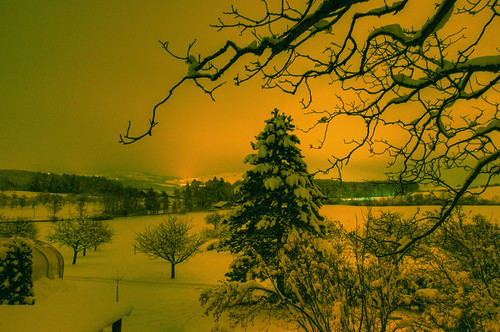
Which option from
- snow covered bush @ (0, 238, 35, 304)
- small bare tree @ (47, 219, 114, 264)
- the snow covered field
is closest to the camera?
the snow covered field

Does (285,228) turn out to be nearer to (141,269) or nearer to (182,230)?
(182,230)

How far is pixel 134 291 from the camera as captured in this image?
62.7 ft

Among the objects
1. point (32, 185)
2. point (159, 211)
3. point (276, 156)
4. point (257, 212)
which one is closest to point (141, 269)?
point (257, 212)

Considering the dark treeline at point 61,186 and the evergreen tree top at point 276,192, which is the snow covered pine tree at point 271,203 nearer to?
the evergreen tree top at point 276,192

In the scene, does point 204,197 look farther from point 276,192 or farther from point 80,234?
point 276,192

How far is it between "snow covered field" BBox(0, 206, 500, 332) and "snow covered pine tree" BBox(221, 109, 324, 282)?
3.16 m

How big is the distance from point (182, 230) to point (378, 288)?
2302cm

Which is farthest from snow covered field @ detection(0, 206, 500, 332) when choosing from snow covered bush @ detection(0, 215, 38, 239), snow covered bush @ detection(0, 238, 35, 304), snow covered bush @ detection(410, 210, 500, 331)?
snow covered bush @ detection(0, 215, 38, 239)

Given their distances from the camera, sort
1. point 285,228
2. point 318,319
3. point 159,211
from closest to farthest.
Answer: point 318,319
point 285,228
point 159,211

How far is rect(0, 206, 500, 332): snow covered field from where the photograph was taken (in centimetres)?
547

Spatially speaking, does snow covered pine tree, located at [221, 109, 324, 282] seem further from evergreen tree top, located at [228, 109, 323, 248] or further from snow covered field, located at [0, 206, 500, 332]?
snow covered field, located at [0, 206, 500, 332]

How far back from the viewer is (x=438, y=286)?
28.9 ft

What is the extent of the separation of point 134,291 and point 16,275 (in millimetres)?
14569

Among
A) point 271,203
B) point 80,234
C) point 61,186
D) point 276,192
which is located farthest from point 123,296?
point 61,186
